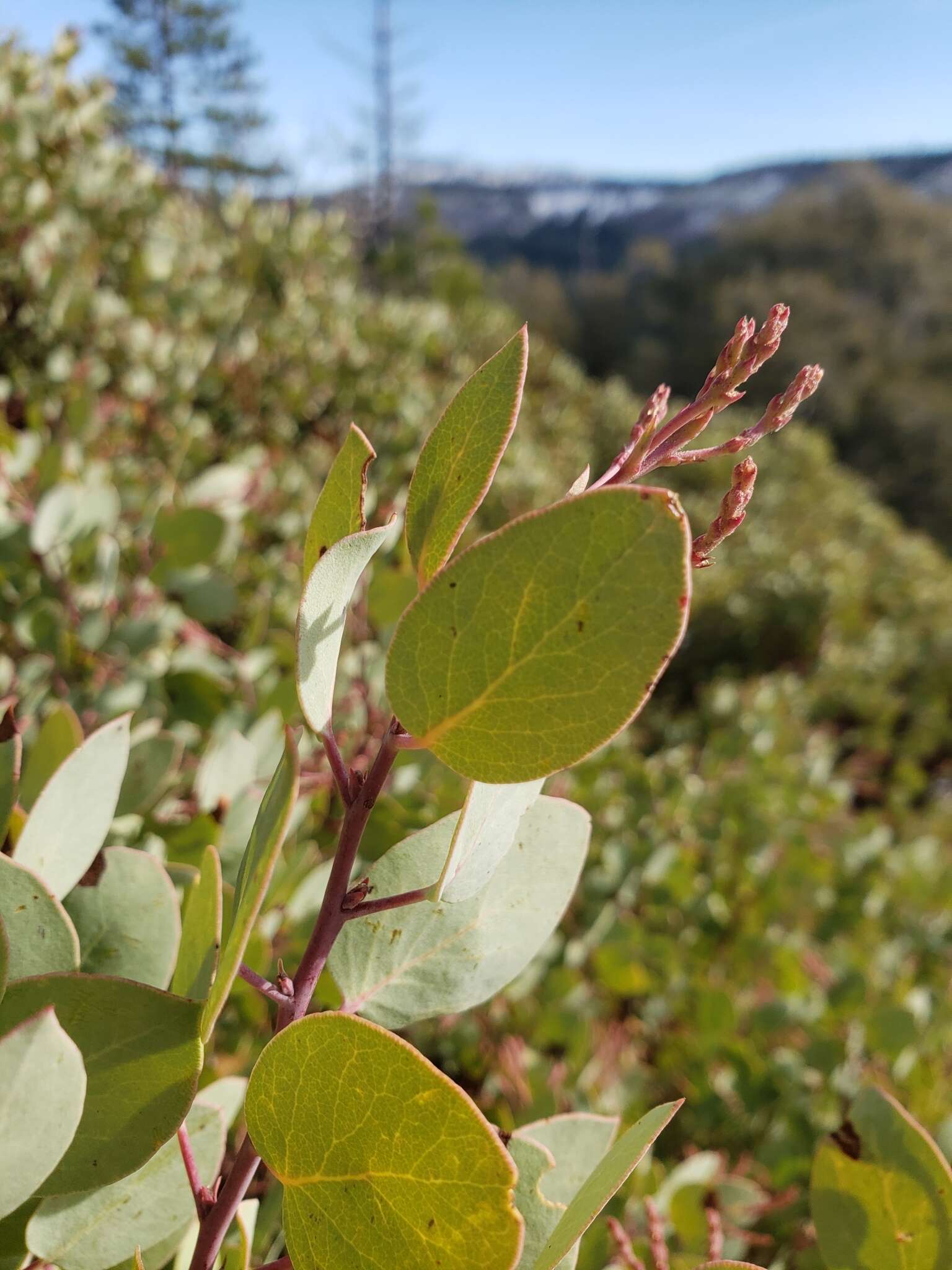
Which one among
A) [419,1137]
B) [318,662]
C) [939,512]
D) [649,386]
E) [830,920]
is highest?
[318,662]

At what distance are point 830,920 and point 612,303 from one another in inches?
743

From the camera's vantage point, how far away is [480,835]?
0.33 metres

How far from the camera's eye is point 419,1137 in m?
0.28

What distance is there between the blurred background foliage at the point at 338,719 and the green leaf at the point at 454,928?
18cm

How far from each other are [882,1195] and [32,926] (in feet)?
1.34

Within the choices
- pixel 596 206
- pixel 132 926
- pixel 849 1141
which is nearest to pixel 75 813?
pixel 132 926

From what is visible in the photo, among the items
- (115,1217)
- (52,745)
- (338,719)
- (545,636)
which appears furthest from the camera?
(338,719)

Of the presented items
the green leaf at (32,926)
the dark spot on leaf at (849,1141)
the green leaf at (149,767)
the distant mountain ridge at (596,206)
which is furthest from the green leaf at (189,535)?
the distant mountain ridge at (596,206)

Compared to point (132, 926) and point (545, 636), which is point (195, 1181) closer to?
point (132, 926)

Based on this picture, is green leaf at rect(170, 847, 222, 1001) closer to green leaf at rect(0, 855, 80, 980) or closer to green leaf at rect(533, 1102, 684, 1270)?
green leaf at rect(0, 855, 80, 980)

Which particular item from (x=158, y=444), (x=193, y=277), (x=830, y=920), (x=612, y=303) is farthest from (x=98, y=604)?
(x=612, y=303)

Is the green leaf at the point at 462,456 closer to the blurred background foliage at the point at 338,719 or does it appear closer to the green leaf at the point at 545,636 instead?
the green leaf at the point at 545,636

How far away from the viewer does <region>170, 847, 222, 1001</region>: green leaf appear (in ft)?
1.15

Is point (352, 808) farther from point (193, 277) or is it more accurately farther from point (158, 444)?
point (193, 277)
